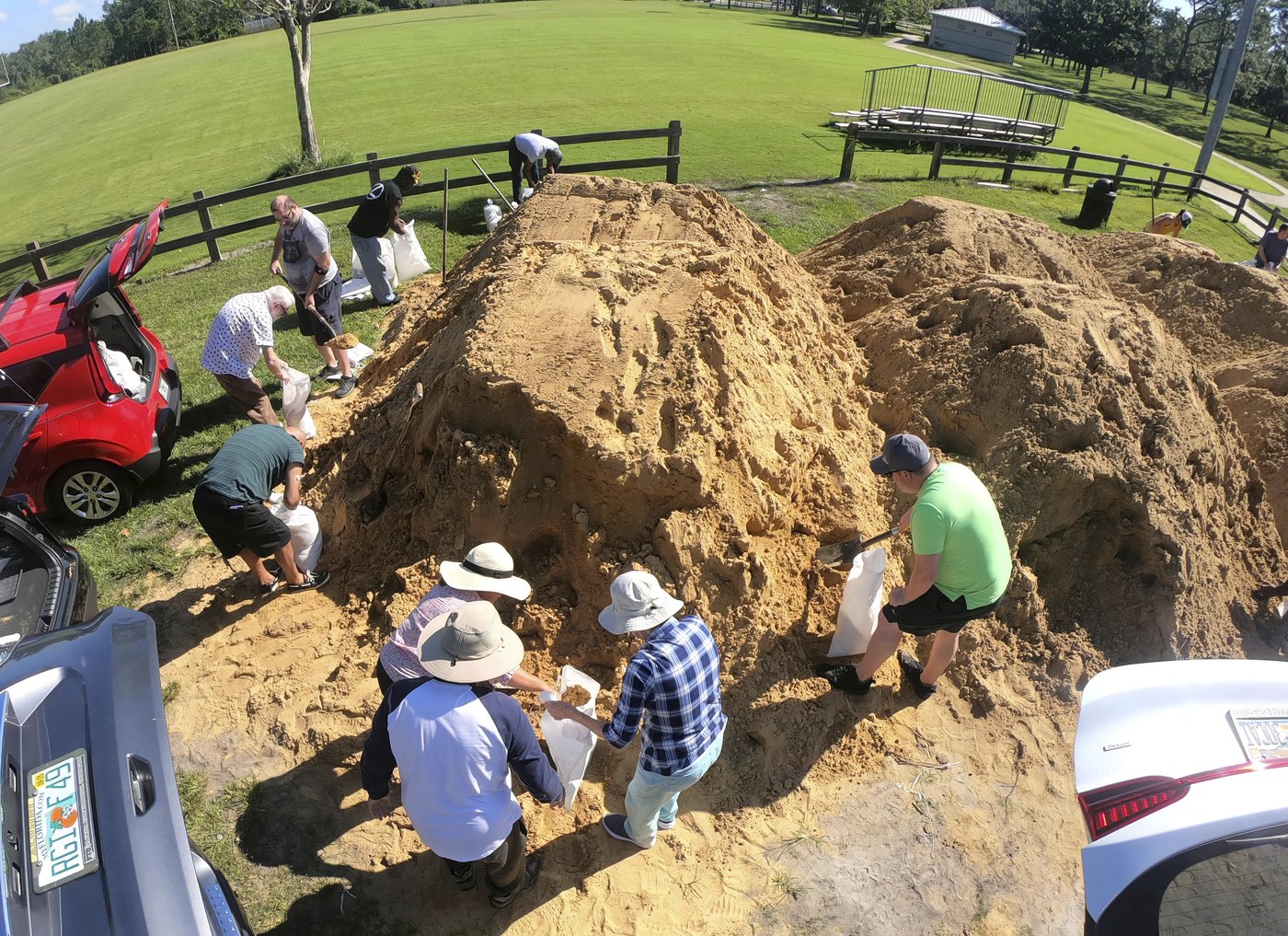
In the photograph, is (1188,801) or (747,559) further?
(747,559)

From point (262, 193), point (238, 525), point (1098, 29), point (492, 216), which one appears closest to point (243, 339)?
point (238, 525)

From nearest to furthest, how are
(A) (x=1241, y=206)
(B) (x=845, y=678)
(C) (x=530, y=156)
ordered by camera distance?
1. (B) (x=845, y=678)
2. (C) (x=530, y=156)
3. (A) (x=1241, y=206)

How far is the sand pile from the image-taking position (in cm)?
745

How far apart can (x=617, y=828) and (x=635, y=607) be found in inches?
63.6

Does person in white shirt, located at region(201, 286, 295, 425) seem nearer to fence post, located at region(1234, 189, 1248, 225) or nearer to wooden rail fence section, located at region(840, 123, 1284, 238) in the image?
wooden rail fence section, located at region(840, 123, 1284, 238)

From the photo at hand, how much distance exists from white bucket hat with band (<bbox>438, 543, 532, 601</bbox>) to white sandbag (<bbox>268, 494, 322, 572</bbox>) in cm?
207

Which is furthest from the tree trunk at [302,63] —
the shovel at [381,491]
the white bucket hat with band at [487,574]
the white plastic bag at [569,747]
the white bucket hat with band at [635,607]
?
the white bucket hat with band at [635,607]

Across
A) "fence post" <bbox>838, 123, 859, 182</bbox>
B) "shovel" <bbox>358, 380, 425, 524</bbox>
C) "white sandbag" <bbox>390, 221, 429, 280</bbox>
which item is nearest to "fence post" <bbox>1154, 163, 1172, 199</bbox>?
"fence post" <bbox>838, 123, 859, 182</bbox>

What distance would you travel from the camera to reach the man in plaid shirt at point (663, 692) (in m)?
3.43

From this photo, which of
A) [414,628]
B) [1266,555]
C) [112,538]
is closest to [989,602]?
[414,628]

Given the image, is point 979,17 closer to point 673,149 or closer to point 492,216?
point 673,149

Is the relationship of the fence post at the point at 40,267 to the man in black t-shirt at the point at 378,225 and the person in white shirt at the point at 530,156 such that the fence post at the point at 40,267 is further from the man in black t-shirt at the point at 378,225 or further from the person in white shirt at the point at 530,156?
the person in white shirt at the point at 530,156

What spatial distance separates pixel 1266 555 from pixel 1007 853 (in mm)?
4357

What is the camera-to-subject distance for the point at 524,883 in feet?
13.5
